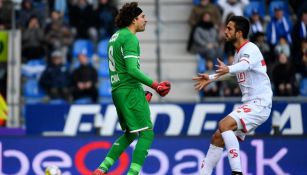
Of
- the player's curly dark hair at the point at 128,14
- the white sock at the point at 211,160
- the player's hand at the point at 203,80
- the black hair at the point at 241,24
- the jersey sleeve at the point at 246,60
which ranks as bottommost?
the white sock at the point at 211,160

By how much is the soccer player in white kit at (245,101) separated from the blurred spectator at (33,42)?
8797 millimetres

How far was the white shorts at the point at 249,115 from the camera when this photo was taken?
1234 centimetres

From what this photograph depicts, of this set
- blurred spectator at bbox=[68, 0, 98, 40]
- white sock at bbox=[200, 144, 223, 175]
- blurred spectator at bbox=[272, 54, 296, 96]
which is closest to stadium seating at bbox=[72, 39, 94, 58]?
blurred spectator at bbox=[68, 0, 98, 40]

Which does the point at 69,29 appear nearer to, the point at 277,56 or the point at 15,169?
the point at 277,56

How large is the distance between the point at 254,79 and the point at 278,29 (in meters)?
8.35

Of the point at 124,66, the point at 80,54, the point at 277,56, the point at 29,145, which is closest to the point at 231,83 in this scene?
the point at 277,56

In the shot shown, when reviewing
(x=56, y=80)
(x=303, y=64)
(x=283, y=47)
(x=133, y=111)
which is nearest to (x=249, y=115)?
(x=133, y=111)

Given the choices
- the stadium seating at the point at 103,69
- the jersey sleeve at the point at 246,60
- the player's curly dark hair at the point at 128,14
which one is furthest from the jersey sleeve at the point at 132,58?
the stadium seating at the point at 103,69

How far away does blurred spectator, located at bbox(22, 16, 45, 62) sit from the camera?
2059 cm

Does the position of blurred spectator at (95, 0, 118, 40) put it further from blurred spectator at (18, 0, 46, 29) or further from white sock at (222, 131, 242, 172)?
white sock at (222, 131, 242, 172)

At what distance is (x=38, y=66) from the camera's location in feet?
67.5

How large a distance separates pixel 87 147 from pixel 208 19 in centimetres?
631

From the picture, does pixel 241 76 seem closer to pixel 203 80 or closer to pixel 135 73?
pixel 203 80

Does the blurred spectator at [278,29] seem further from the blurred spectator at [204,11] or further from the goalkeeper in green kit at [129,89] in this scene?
the goalkeeper in green kit at [129,89]
